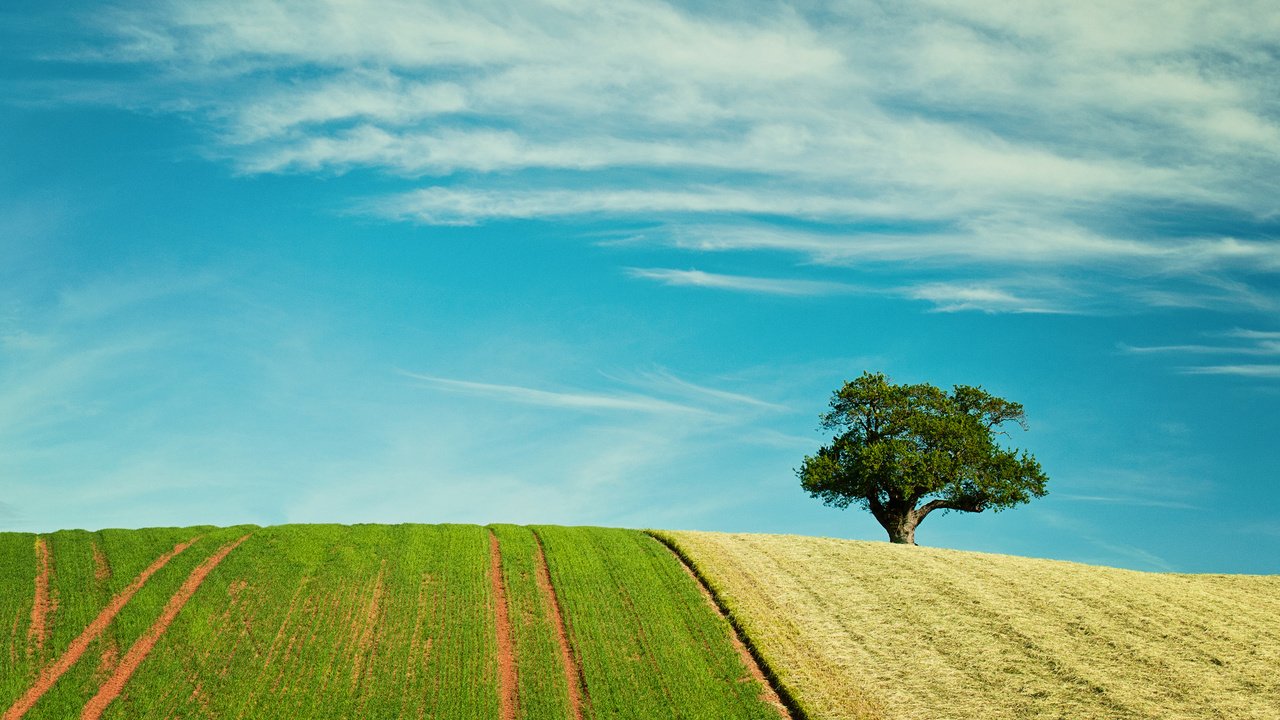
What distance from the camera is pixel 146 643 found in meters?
33.5

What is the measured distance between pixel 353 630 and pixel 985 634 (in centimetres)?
2545

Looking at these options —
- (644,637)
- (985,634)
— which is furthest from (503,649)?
(985,634)

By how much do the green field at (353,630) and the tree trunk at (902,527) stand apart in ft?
78.7

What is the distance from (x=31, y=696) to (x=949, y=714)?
30981 millimetres

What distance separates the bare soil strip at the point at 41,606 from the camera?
110 ft

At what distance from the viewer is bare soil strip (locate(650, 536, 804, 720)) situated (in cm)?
3097

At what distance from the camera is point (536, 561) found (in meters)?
43.2

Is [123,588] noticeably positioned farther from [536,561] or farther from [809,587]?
[809,587]

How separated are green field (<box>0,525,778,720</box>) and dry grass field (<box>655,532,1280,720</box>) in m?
2.82

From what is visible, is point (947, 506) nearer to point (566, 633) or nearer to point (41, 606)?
point (566, 633)

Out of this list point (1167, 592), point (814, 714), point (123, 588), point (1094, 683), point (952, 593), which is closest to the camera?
point (814, 714)

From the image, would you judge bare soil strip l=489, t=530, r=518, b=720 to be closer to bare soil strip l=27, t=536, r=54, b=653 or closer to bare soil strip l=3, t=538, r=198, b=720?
bare soil strip l=3, t=538, r=198, b=720

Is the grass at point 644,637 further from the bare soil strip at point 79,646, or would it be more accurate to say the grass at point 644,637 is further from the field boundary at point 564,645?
the bare soil strip at point 79,646

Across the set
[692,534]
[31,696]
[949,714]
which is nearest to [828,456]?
[692,534]
